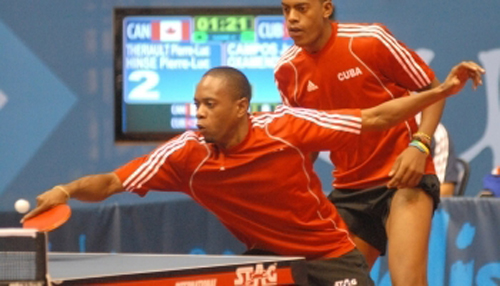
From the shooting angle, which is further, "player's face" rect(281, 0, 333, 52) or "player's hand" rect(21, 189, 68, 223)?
"player's face" rect(281, 0, 333, 52)

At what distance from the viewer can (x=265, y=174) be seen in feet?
13.1

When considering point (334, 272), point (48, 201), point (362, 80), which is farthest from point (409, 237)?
point (48, 201)

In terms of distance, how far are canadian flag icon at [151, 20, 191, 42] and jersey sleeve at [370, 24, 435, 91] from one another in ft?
13.3

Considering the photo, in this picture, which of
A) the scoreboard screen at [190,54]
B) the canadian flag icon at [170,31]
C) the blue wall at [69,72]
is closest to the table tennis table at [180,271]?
the scoreboard screen at [190,54]

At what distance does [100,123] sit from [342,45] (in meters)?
4.56

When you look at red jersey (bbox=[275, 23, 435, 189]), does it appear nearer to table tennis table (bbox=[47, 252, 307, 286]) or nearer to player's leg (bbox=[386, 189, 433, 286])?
player's leg (bbox=[386, 189, 433, 286])

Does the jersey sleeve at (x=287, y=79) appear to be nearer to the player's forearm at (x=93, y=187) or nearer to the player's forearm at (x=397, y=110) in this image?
the player's forearm at (x=397, y=110)

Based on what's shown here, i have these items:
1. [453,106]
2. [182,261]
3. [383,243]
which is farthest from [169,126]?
[182,261]

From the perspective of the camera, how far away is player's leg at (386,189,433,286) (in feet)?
14.2

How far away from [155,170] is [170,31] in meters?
4.52

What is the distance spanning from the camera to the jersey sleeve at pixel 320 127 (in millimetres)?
3998

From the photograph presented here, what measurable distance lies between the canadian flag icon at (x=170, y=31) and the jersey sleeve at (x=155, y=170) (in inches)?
175

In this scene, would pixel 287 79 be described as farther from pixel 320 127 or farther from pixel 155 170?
pixel 155 170

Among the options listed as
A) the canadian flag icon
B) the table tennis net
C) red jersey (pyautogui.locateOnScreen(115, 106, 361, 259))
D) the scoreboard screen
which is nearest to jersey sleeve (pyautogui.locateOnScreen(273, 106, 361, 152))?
red jersey (pyautogui.locateOnScreen(115, 106, 361, 259))
